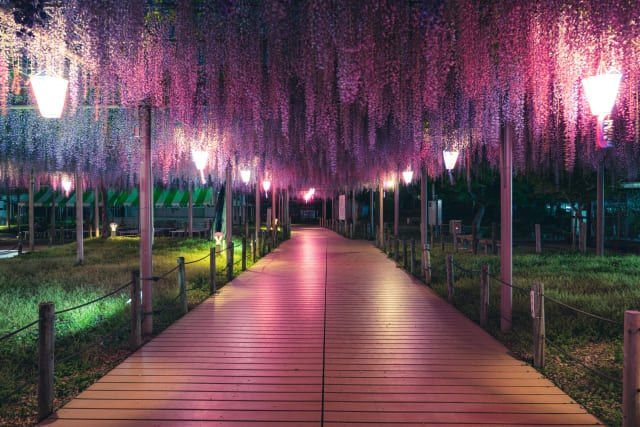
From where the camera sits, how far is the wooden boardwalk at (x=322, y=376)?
2883mm

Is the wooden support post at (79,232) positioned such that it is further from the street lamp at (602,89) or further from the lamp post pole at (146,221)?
the street lamp at (602,89)

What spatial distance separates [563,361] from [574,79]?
8.76 feet

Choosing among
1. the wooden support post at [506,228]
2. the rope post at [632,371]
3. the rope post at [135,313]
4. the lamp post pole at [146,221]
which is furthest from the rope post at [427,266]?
the rope post at [632,371]

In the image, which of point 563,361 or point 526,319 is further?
point 526,319

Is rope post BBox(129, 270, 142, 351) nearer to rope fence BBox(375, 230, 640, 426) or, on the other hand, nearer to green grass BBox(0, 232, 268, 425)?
green grass BBox(0, 232, 268, 425)

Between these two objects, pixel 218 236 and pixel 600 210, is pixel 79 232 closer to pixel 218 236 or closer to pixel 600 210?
pixel 218 236

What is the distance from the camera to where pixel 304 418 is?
112 inches

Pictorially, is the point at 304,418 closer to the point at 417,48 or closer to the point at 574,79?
the point at 417,48

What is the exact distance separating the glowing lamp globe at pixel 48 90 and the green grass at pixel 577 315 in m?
5.01

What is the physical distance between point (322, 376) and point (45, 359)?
1.96 m

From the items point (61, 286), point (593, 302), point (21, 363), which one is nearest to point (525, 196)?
point (593, 302)

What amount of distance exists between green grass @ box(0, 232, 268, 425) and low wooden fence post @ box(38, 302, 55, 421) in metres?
0.09

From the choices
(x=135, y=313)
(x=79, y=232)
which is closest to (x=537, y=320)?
(x=135, y=313)

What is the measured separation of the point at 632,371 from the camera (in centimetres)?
252
